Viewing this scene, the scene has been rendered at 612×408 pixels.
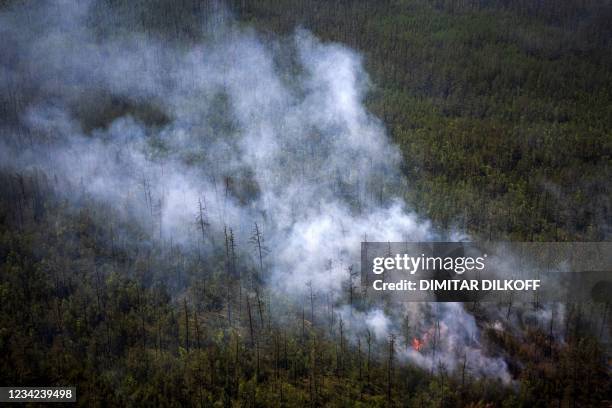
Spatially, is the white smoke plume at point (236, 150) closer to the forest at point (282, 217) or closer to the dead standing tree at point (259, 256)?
the forest at point (282, 217)

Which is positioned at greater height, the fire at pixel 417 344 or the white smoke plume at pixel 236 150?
the white smoke plume at pixel 236 150

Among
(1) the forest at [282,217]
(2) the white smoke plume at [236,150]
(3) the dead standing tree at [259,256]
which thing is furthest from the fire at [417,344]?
(3) the dead standing tree at [259,256]

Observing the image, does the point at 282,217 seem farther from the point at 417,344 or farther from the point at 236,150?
the point at 417,344

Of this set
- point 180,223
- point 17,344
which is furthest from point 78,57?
point 17,344

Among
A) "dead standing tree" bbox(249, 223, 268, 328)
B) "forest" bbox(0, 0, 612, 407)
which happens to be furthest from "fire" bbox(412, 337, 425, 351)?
"dead standing tree" bbox(249, 223, 268, 328)

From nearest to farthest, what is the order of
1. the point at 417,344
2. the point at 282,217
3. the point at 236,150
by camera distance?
the point at 417,344 < the point at 282,217 < the point at 236,150

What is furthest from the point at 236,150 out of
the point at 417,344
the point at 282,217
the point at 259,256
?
the point at 417,344
